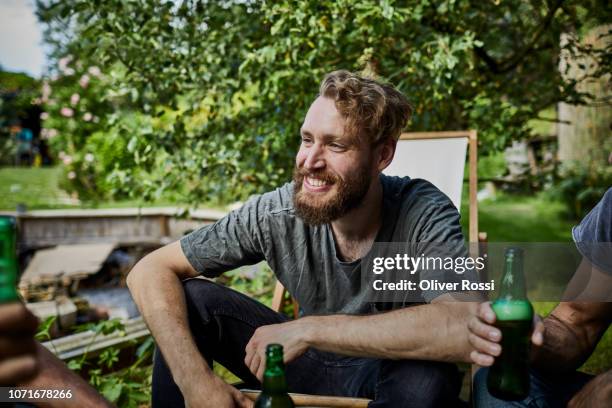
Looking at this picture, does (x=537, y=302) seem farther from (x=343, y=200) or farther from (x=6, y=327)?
(x=6, y=327)

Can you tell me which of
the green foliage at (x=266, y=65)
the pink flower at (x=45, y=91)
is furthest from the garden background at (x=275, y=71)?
the pink flower at (x=45, y=91)

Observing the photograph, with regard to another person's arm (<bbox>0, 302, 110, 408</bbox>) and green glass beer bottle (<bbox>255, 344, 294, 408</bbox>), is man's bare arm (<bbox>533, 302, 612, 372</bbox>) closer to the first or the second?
green glass beer bottle (<bbox>255, 344, 294, 408</bbox>)

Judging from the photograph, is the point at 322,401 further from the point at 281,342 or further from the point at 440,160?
the point at 440,160

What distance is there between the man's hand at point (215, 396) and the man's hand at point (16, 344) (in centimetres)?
87

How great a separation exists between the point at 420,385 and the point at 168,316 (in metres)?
0.84

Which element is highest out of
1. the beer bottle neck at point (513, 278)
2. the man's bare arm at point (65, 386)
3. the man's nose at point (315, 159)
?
the man's nose at point (315, 159)

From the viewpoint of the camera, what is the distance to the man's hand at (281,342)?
5.66ft

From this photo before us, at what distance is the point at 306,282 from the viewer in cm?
213

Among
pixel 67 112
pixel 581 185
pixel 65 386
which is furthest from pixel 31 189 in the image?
pixel 65 386

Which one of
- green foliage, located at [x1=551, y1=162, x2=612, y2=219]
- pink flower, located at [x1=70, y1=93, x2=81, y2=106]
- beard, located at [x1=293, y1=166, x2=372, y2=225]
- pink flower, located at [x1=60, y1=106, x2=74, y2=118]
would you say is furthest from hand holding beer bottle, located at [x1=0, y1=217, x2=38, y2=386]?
pink flower, located at [x1=60, y1=106, x2=74, y2=118]

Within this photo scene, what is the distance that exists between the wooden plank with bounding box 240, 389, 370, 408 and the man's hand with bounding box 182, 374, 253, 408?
3 cm

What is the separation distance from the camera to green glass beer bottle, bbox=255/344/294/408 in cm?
128

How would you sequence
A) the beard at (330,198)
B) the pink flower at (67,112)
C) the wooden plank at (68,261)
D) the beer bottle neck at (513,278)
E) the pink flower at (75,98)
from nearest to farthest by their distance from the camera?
the beer bottle neck at (513,278) < the beard at (330,198) < the wooden plank at (68,261) < the pink flower at (75,98) < the pink flower at (67,112)

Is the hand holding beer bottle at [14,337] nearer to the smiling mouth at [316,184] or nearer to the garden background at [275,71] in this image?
the smiling mouth at [316,184]
